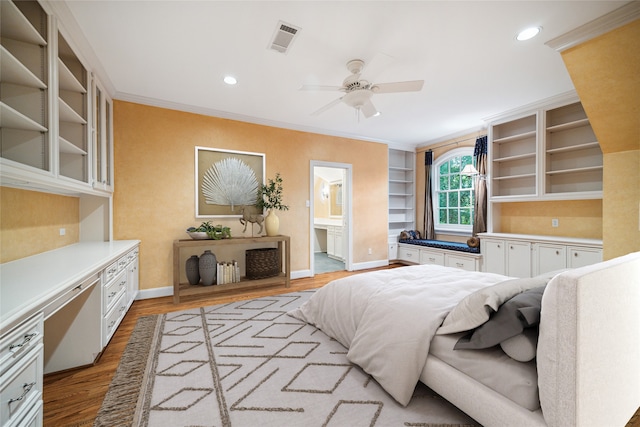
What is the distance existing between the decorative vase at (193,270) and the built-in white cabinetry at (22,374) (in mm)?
2523

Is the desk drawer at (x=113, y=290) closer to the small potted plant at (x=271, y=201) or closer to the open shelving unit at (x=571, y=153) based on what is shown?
the small potted plant at (x=271, y=201)

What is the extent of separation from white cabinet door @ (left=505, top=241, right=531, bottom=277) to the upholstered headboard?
2.84 m

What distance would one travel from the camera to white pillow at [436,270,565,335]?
136 cm

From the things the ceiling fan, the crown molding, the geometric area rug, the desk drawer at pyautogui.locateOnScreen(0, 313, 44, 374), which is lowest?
the geometric area rug

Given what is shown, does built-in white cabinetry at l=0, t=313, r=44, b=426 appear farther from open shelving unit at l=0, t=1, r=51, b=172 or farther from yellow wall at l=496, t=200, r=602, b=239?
yellow wall at l=496, t=200, r=602, b=239

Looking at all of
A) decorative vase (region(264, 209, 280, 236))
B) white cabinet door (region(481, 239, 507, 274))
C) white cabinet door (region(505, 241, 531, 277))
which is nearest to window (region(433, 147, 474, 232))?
white cabinet door (region(481, 239, 507, 274))

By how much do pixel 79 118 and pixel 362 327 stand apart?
2.98 metres

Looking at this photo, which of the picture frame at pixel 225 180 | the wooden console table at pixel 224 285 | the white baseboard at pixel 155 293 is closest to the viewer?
the wooden console table at pixel 224 285

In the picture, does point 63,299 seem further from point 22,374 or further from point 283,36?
point 283,36

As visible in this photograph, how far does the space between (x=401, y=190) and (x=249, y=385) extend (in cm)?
547

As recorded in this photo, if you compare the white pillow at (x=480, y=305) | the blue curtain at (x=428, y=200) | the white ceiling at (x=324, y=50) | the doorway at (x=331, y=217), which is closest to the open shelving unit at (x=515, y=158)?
the white ceiling at (x=324, y=50)

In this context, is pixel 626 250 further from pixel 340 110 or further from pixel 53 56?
pixel 53 56

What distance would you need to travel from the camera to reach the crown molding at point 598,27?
2.00 meters

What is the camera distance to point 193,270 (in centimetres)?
370
